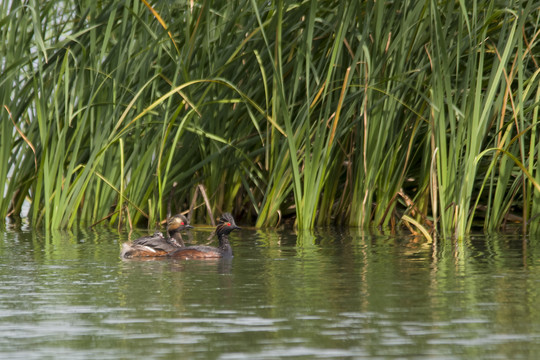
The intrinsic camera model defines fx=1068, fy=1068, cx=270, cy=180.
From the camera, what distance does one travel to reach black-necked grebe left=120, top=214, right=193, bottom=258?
406 inches

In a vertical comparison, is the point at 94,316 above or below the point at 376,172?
below

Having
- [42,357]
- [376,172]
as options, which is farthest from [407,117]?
[42,357]

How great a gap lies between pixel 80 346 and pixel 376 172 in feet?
23.7

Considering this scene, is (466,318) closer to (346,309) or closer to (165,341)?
(346,309)

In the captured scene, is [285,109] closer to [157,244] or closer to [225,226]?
[225,226]

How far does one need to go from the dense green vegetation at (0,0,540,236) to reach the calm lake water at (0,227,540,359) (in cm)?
133

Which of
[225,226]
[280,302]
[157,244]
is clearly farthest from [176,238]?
[280,302]

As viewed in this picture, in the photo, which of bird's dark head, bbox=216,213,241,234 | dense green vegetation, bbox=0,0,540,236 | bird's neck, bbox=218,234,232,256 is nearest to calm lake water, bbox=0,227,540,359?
bird's neck, bbox=218,234,232,256

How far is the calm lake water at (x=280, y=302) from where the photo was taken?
5891mm

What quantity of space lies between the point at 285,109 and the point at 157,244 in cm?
218

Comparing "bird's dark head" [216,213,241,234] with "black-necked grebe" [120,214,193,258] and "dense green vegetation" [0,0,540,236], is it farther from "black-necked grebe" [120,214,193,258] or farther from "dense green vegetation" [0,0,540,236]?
"dense green vegetation" [0,0,540,236]

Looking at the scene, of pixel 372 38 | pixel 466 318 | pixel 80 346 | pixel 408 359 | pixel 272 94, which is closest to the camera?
pixel 408 359

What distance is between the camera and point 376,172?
1270 cm

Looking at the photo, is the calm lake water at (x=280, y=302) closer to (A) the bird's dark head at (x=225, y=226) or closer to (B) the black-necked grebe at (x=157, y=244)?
(B) the black-necked grebe at (x=157, y=244)
